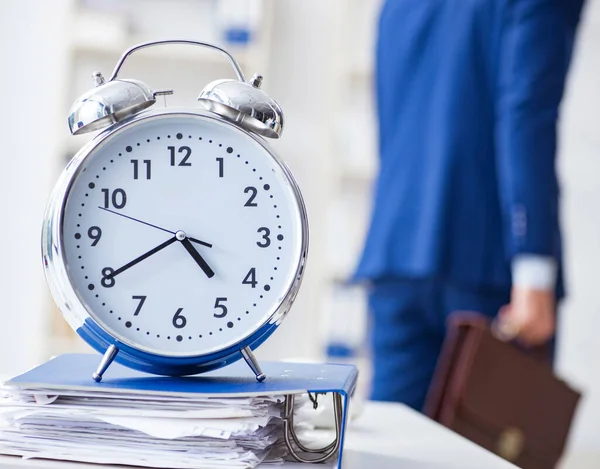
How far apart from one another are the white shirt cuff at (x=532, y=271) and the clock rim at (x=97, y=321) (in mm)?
1155

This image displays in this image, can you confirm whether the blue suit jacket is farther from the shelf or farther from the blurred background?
the shelf

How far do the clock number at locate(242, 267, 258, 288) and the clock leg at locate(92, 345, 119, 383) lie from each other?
0.41 feet

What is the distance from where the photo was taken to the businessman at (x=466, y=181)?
188cm

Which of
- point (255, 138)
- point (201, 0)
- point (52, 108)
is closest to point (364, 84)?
point (201, 0)

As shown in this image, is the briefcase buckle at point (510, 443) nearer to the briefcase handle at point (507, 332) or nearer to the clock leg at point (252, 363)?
the briefcase handle at point (507, 332)

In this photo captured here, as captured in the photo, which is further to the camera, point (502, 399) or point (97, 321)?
point (502, 399)

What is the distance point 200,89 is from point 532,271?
2029 mm

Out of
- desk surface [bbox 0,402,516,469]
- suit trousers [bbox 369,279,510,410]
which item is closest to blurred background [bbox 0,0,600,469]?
suit trousers [bbox 369,279,510,410]

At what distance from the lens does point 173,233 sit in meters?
0.80

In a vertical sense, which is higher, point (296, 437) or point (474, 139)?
point (474, 139)

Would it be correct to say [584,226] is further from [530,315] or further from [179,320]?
[179,320]

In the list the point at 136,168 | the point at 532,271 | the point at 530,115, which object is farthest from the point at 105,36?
the point at 136,168

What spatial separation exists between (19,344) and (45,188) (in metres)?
0.60

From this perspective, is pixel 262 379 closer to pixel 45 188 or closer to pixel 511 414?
pixel 511 414
